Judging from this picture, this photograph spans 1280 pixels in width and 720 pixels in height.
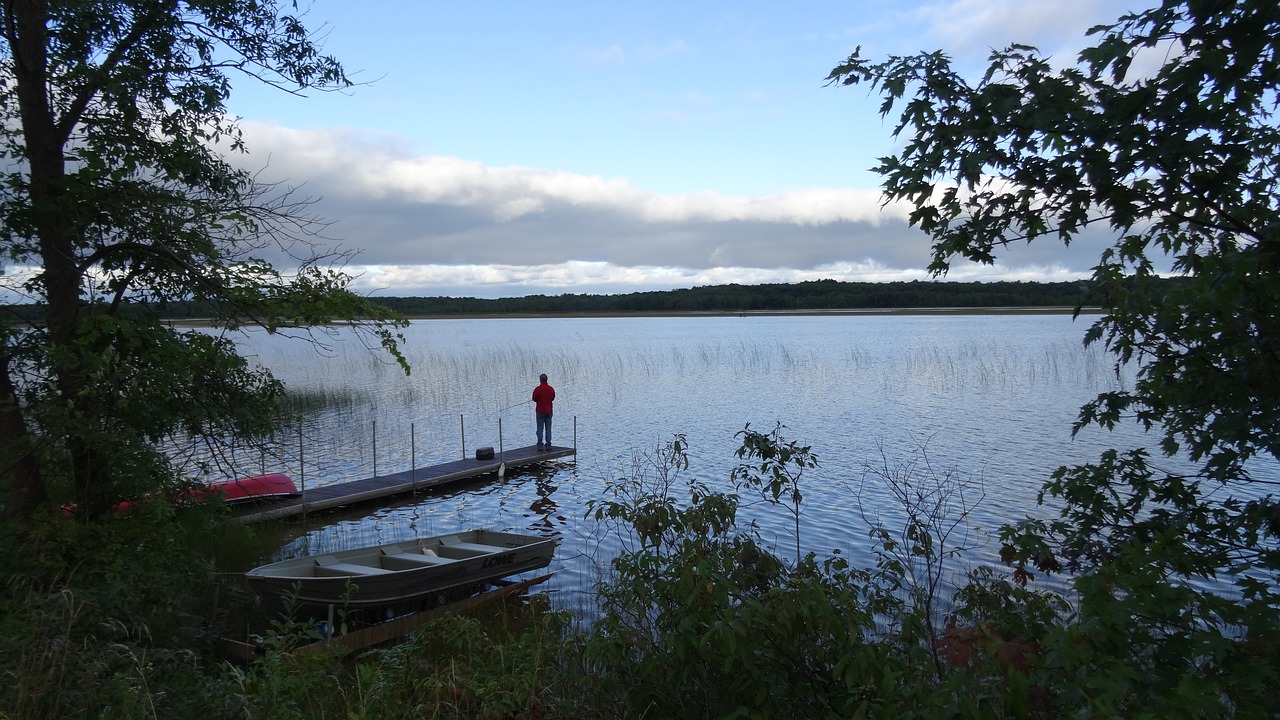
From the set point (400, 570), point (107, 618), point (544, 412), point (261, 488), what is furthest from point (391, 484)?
point (107, 618)

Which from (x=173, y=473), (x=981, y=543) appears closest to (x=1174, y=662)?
(x=173, y=473)

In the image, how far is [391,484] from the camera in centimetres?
1859

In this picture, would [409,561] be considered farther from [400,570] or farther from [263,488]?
[263,488]

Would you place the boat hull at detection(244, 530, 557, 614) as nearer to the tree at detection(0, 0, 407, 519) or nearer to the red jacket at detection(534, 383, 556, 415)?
the tree at detection(0, 0, 407, 519)

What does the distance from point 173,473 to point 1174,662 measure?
874cm

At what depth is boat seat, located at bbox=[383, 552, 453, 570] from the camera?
38.1ft

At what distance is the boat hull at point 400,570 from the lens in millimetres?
10344

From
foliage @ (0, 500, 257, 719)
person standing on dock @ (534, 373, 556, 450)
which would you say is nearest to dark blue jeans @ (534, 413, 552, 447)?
person standing on dock @ (534, 373, 556, 450)

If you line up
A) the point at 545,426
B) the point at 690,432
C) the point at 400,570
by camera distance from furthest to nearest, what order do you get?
the point at 690,432
the point at 545,426
the point at 400,570

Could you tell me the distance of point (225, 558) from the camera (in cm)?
1243

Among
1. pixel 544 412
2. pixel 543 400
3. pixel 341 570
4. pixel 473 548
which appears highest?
pixel 543 400

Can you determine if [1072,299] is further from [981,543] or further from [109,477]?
[109,477]

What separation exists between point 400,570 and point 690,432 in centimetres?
1397

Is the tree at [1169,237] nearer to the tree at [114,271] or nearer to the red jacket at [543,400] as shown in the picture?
the tree at [114,271]
